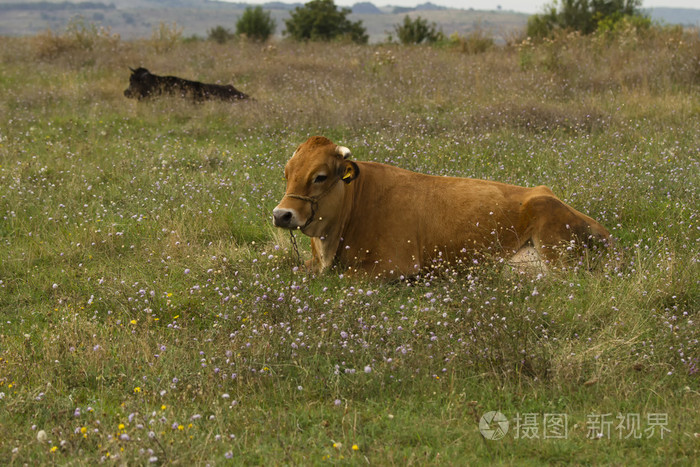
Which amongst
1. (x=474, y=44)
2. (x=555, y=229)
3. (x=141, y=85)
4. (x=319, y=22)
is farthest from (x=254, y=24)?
(x=555, y=229)

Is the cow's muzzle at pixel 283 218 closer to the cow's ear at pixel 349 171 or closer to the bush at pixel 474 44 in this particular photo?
the cow's ear at pixel 349 171

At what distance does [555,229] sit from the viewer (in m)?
5.95

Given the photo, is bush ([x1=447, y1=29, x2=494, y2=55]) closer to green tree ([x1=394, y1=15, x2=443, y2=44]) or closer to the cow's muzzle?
green tree ([x1=394, y1=15, x2=443, y2=44])

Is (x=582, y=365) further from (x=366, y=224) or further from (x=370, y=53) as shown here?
(x=370, y=53)

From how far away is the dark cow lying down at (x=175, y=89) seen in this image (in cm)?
1360

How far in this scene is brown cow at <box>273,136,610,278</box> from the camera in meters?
5.90

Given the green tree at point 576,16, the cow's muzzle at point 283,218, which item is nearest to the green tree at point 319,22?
the green tree at point 576,16

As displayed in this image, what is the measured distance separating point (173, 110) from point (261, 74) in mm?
4048

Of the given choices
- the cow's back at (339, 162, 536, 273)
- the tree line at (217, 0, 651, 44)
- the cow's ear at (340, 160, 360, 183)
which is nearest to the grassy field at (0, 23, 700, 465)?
the cow's back at (339, 162, 536, 273)

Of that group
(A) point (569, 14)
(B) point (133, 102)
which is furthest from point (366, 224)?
(A) point (569, 14)

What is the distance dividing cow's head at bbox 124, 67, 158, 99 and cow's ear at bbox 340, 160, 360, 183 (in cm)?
921

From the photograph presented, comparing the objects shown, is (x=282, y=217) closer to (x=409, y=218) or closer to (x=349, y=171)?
(x=349, y=171)

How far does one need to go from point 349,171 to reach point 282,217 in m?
0.78

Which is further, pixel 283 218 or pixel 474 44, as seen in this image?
pixel 474 44
